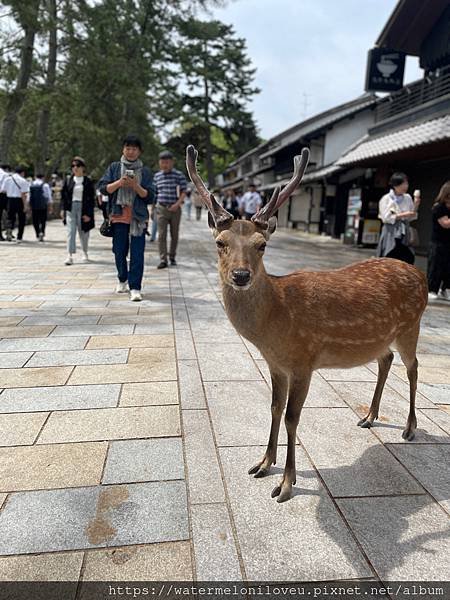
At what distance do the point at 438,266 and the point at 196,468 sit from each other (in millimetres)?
6748

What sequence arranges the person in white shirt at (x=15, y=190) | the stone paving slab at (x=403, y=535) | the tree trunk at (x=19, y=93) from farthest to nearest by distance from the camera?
the tree trunk at (x=19, y=93) → the person in white shirt at (x=15, y=190) → the stone paving slab at (x=403, y=535)

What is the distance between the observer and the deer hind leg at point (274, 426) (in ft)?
9.13

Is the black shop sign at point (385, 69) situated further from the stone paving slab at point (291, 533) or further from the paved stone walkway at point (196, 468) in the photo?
the stone paving slab at point (291, 533)

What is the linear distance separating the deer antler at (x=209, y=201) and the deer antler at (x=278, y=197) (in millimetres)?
183

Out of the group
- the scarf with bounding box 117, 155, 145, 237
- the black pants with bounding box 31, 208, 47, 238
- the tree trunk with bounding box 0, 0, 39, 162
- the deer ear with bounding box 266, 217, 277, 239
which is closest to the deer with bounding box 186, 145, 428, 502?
the deer ear with bounding box 266, 217, 277, 239

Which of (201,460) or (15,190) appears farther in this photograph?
(15,190)

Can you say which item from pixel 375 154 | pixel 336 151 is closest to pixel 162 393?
pixel 375 154

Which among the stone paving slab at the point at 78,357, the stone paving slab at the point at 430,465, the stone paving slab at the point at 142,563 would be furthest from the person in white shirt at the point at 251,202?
the stone paving slab at the point at 142,563

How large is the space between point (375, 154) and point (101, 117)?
11.0 metres

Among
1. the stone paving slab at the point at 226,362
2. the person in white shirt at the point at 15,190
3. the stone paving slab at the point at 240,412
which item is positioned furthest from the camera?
the person in white shirt at the point at 15,190

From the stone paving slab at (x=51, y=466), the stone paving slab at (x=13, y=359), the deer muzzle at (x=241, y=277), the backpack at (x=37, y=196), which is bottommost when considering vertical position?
the stone paving slab at (x=51, y=466)

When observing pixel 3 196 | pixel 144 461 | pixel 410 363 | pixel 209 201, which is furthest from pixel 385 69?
pixel 144 461

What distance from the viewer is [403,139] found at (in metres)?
11.8

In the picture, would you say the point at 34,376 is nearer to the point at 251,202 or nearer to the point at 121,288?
the point at 121,288
